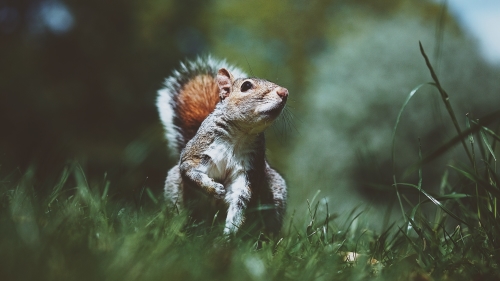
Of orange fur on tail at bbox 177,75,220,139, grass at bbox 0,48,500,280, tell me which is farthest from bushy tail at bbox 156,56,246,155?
grass at bbox 0,48,500,280

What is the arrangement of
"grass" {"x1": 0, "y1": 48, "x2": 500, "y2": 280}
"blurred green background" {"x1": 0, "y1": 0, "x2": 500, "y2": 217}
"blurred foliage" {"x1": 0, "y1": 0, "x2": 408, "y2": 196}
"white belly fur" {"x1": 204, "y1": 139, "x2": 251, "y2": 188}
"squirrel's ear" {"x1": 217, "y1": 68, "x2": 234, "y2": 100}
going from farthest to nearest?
"blurred foliage" {"x1": 0, "y1": 0, "x2": 408, "y2": 196}
"blurred green background" {"x1": 0, "y1": 0, "x2": 500, "y2": 217}
"squirrel's ear" {"x1": 217, "y1": 68, "x2": 234, "y2": 100}
"white belly fur" {"x1": 204, "y1": 139, "x2": 251, "y2": 188}
"grass" {"x1": 0, "y1": 48, "x2": 500, "y2": 280}

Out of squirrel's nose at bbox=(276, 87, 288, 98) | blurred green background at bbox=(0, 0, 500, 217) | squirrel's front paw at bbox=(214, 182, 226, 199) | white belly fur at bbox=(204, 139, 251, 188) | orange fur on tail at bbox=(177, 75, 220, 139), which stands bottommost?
blurred green background at bbox=(0, 0, 500, 217)

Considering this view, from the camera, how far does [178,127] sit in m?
2.81

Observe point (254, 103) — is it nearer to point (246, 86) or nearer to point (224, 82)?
point (246, 86)

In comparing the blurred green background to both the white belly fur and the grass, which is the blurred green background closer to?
the white belly fur

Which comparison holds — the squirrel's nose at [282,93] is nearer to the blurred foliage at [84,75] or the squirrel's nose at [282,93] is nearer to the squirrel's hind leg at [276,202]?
the squirrel's hind leg at [276,202]

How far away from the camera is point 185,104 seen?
111 inches

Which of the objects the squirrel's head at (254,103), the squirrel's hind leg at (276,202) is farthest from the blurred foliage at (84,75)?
the squirrel's head at (254,103)

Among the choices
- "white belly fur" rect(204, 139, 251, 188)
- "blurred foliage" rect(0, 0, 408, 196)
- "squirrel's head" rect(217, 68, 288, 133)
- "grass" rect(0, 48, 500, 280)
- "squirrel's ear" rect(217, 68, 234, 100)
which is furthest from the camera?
"blurred foliage" rect(0, 0, 408, 196)

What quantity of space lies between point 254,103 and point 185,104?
732mm

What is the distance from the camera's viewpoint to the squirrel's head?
2143 mm

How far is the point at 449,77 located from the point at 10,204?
24.5 ft

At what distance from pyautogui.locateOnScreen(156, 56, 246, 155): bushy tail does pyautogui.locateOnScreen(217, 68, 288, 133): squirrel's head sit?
398 millimetres

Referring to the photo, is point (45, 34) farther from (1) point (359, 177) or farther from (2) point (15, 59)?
(1) point (359, 177)
